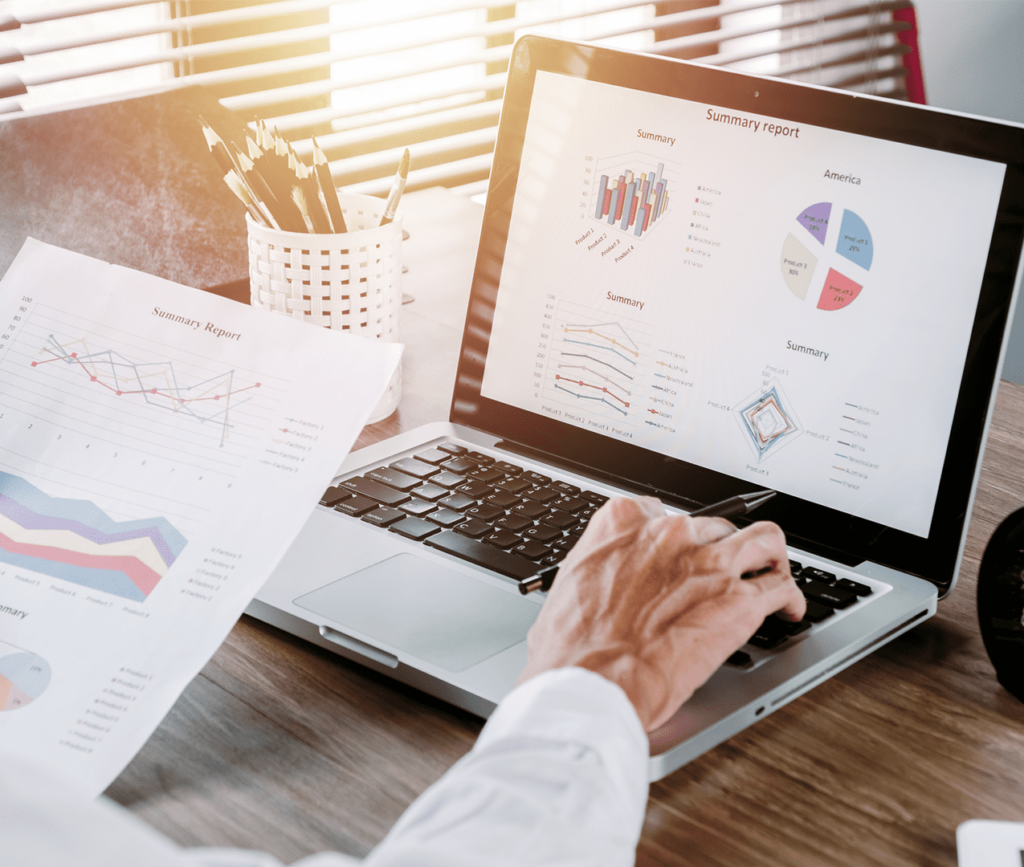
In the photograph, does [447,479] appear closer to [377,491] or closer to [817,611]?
[377,491]

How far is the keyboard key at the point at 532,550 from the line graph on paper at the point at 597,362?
0.15 meters

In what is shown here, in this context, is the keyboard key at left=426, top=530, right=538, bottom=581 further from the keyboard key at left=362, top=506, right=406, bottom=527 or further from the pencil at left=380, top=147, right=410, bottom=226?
the pencil at left=380, top=147, right=410, bottom=226

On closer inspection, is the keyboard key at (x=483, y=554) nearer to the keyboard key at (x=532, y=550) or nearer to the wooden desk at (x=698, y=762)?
the keyboard key at (x=532, y=550)

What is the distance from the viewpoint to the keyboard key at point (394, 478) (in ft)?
2.48

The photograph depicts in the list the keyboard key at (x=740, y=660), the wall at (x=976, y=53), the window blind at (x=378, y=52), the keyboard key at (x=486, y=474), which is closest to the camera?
the keyboard key at (x=740, y=660)

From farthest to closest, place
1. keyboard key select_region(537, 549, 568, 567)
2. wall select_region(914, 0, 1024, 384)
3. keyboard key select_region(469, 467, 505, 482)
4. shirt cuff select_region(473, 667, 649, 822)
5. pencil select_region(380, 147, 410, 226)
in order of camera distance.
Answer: wall select_region(914, 0, 1024, 384)
pencil select_region(380, 147, 410, 226)
keyboard key select_region(469, 467, 505, 482)
keyboard key select_region(537, 549, 568, 567)
shirt cuff select_region(473, 667, 649, 822)

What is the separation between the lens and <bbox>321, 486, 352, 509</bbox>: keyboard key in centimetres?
73

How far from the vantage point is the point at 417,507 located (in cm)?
73

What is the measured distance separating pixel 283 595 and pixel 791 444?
36 centimetres

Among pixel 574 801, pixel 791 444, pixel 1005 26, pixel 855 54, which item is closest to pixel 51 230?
pixel 791 444

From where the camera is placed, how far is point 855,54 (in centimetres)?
235

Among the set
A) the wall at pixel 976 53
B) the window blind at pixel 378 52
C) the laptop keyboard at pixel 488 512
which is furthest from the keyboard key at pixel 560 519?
the wall at pixel 976 53

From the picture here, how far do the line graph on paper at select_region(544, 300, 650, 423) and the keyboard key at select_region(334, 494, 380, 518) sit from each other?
0.59 ft

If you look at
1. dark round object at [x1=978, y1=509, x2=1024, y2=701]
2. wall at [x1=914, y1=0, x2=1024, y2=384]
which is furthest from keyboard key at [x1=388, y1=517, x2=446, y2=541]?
wall at [x1=914, y1=0, x2=1024, y2=384]
